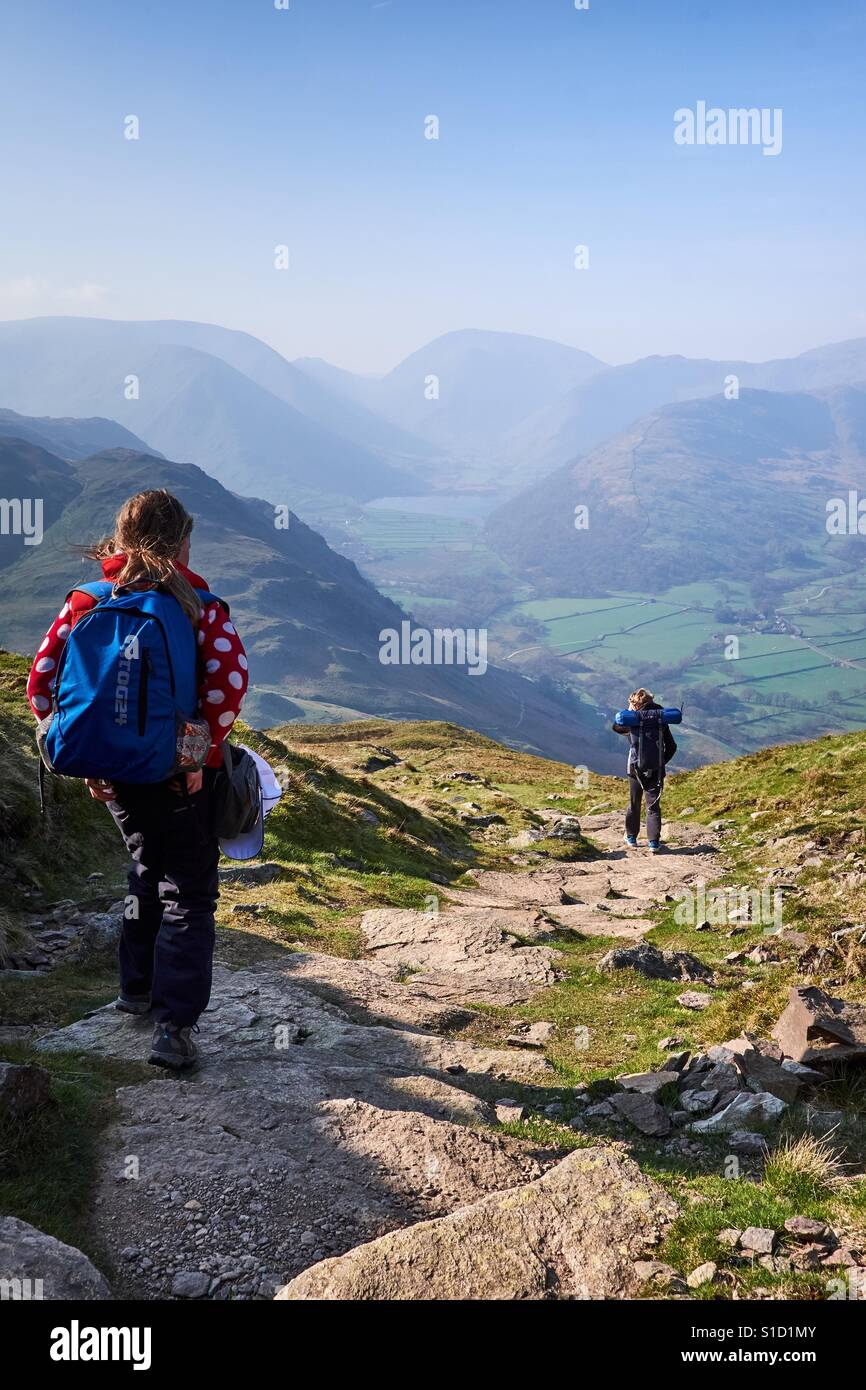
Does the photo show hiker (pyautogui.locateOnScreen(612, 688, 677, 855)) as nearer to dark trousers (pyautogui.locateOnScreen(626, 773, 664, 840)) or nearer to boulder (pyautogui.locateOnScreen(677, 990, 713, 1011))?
dark trousers (pyautogui.locateOnScreen(626, 773, 664, 840))

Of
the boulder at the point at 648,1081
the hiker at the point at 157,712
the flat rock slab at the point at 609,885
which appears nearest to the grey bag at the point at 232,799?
the hiker at the point at 157,712

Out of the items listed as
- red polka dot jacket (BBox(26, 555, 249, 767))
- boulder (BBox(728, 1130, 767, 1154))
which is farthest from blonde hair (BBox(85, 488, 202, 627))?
boulder (BBox(728, 1130, 767, 1154))

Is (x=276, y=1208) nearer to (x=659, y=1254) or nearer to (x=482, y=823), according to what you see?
(x=659, y=1254)

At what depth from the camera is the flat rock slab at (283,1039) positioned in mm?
7672

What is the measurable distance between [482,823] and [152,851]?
25.8 m

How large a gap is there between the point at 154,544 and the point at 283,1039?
4757 millimetres

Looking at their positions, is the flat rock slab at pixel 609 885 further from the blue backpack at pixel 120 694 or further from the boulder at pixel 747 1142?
the blue backpack at pixel 120 694

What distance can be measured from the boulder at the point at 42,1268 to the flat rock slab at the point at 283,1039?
252cm

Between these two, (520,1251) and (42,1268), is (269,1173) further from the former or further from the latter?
(520,1251)

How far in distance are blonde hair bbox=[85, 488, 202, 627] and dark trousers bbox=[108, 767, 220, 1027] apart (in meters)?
1.39

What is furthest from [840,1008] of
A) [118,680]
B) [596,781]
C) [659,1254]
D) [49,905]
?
[596,781]

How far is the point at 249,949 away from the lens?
11.6 m

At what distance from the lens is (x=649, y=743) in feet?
76.7
